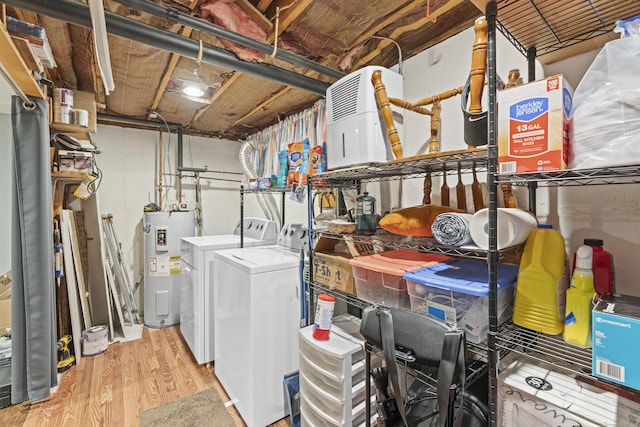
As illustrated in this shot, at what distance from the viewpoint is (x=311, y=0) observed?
1414mm

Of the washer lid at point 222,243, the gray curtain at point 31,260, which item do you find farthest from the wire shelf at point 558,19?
the gray curtain at point 31,260

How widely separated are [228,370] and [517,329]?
1.83m

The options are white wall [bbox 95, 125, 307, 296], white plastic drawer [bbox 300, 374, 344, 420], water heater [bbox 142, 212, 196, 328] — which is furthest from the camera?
white wall [bbox 95, 125, 307, 296]

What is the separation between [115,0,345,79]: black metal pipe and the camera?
1.34 metres

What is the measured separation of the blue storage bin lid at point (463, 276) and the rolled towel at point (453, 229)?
0.47 feet

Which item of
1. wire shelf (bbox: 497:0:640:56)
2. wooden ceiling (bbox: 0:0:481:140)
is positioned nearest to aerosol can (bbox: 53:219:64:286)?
wooden ceiling (bbox: 0:0:481:140)

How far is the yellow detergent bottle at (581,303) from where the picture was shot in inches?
35.6

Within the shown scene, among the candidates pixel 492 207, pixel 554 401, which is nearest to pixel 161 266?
pixel 492 207

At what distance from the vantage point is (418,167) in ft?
4.81

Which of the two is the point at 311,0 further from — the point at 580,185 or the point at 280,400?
the point at 280,400

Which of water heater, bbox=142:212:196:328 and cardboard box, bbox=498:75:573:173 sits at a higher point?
cardboard box, bbox=498:75:573:173

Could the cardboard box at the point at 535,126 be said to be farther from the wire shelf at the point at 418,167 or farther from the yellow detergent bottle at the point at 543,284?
the yellow detergent bottle at the point at 543,284

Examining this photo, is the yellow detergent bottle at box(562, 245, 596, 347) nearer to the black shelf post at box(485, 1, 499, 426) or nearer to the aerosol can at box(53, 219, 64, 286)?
the black shelf post at box(485, 1, 499, 426)

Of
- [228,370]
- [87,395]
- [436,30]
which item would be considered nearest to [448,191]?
[436,30]
